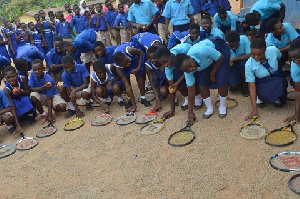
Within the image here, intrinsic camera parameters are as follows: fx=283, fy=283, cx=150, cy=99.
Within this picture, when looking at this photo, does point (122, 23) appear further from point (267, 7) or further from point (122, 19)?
point (267, 7)

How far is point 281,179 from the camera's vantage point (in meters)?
2.95

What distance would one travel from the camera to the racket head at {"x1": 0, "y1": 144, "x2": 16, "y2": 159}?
475 cm

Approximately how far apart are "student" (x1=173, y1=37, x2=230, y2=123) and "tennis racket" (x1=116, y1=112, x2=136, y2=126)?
1.14 m

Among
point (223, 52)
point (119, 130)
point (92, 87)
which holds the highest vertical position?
point (223, 52)

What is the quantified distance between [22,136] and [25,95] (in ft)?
3.28

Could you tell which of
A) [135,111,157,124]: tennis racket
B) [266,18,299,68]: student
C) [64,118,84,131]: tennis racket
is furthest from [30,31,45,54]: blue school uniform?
[266,18,299,68]: student

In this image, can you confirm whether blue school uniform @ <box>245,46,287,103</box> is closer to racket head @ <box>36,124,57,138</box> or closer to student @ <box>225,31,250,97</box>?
student @ <box>225,31,250,97</box>

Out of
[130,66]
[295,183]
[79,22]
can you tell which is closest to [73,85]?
[130,66]

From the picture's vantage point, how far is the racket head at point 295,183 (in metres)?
2.72

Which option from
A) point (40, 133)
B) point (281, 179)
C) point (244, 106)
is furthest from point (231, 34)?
point (40, 133)

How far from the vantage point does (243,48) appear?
5117mm

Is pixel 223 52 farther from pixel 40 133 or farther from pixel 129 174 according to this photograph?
pixel 40 133

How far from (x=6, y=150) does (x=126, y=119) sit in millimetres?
2140

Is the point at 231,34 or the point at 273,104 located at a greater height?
the point at 231,34
